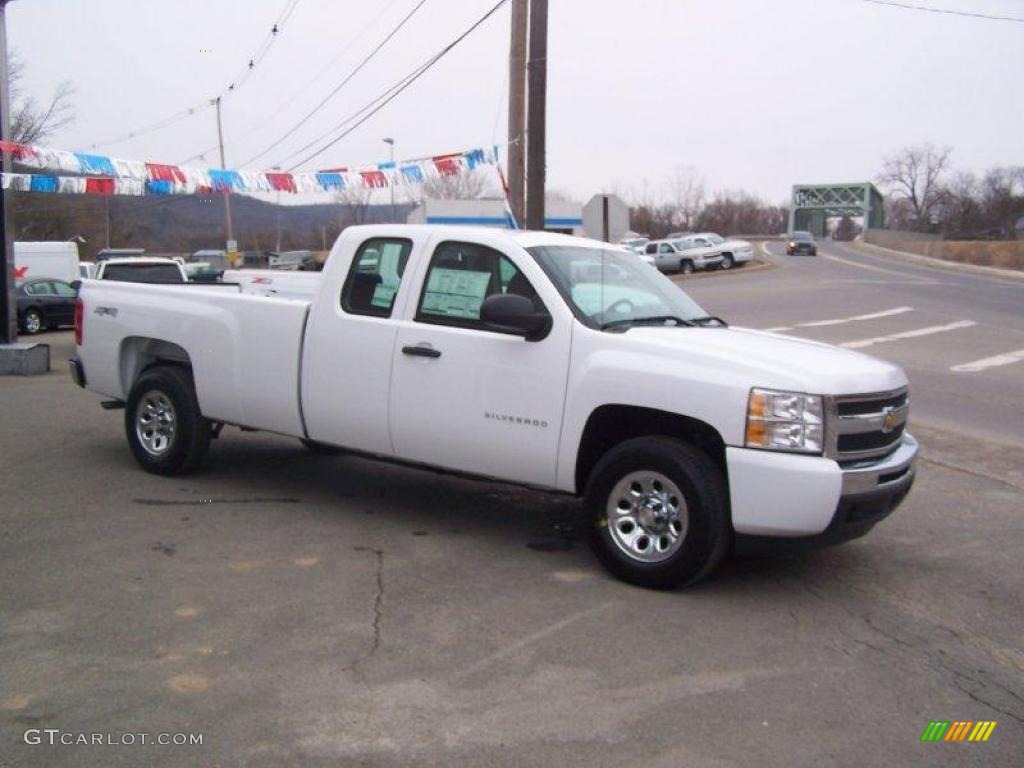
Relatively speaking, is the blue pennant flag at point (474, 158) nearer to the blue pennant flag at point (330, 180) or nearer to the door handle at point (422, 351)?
the blue pennant flag at point (330, 180)

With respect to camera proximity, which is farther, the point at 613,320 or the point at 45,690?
the point at 613,320

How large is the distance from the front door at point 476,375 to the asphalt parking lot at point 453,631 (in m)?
0.63

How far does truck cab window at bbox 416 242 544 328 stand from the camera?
6113 mm

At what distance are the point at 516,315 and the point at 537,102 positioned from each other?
30.4 ft

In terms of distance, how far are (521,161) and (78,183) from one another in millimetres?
6320

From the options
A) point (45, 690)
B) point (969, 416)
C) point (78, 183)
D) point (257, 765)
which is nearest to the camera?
point (257, 765)

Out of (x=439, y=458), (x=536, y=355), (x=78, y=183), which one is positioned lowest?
(x=439, y=458)

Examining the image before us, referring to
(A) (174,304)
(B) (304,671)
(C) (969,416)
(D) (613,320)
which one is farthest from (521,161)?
(B) (304,671)

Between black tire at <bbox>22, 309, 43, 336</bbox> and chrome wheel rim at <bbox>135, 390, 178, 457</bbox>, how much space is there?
20.1m

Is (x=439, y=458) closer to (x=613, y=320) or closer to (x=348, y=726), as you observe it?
(x=613, y=320)

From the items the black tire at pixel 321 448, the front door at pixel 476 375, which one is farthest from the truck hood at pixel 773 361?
the black tire at pixel 321 448

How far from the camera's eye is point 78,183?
13.4 meters

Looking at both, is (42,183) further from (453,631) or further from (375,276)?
(453,631)

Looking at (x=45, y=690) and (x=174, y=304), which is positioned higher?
(x=174, y=304)
